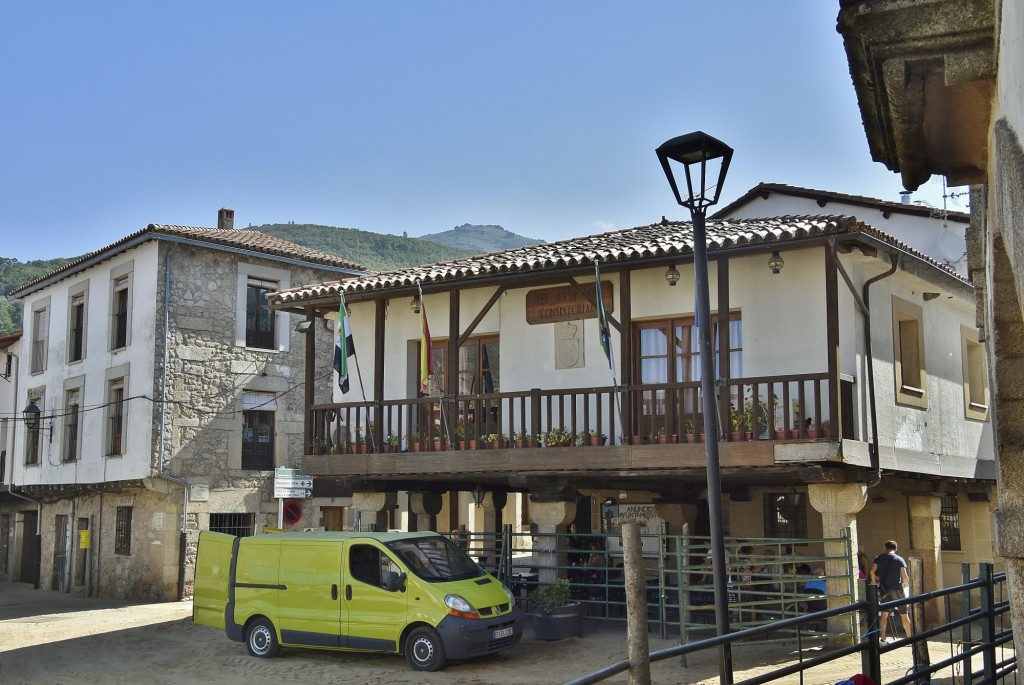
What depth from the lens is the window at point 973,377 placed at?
16.7m

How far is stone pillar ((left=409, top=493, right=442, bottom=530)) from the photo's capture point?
17.6 m

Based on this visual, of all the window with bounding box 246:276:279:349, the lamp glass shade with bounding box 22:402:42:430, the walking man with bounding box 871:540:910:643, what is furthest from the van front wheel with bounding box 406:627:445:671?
the lamp glass shade with bounding box 22:402:42:430

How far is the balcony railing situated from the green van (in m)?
1.97

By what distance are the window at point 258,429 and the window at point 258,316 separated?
1257 millimetres

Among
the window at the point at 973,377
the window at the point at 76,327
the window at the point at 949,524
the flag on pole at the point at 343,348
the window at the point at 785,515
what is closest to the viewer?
the flag on pole at the point at 343,348

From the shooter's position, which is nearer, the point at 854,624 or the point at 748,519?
the point at 854,624

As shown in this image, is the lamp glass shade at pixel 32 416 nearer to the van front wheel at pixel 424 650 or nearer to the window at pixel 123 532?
the window at pixel 123 532

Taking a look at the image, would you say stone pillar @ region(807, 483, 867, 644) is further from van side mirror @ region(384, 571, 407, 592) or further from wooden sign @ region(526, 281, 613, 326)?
van side mirror @ region(384, 571, 407, 592)

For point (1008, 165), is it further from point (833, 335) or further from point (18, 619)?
point (18, 619)

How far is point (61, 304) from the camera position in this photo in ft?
89.3

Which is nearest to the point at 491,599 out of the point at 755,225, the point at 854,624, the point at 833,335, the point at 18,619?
the point at 854,624

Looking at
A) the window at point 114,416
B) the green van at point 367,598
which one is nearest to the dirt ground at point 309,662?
the green van at point 367,598

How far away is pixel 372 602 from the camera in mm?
12484

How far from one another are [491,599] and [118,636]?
24.7ft
